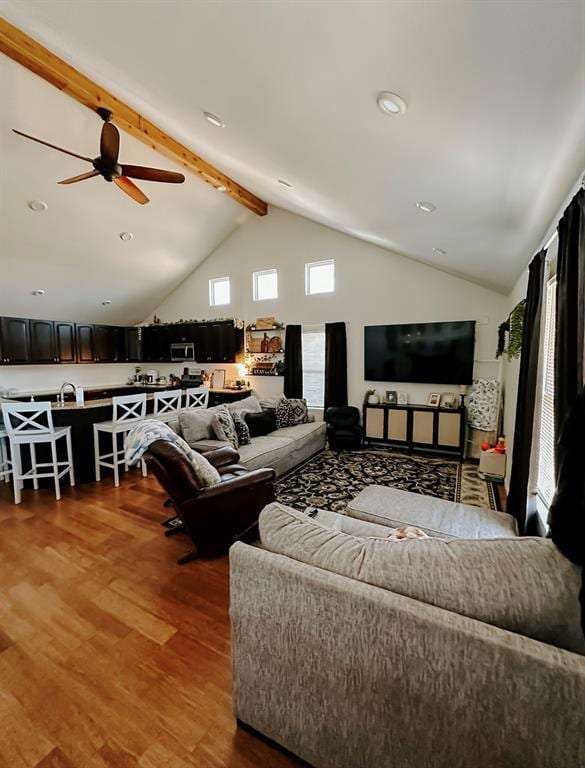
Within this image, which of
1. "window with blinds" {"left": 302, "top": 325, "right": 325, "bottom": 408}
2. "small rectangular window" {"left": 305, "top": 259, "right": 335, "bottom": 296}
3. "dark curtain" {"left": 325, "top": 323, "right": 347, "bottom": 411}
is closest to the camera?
"dark curtain" {"left": 325, "top": 323, "right": 347, "bottom": 411}

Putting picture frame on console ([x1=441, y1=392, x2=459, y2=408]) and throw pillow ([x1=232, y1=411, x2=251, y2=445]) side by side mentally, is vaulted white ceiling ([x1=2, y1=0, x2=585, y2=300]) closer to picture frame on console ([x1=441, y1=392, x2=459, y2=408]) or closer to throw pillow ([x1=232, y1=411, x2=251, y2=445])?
picture frame on console ([x1=441, y1=392, x2=459, y2=408])

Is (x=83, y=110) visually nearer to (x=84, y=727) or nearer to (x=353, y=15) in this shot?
(x=353, y=15)

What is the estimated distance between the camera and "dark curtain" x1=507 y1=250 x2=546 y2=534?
233 cm

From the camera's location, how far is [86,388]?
7293 mm

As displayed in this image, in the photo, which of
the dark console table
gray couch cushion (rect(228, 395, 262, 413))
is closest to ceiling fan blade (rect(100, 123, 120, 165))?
gray couch cushion (rect(228, 395, 262, 413))

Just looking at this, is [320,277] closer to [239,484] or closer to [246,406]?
[246,406]

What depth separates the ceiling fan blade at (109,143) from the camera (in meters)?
2.83

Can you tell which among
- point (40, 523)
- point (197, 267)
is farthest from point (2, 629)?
point (197, 267)

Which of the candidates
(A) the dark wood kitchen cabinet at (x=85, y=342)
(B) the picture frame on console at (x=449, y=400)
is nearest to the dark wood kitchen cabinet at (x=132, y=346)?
(A) the dark wood kitchen cabinet at (x=85, y=342)

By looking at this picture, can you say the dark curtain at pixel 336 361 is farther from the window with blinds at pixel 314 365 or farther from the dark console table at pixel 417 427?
the dark console table at pixel 417 427

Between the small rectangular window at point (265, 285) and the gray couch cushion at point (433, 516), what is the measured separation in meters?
5.00

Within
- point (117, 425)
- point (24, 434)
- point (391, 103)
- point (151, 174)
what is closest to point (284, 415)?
point (117, 425)

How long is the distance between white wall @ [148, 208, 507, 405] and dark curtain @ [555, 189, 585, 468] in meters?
3.75

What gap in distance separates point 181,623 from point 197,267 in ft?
23.3
